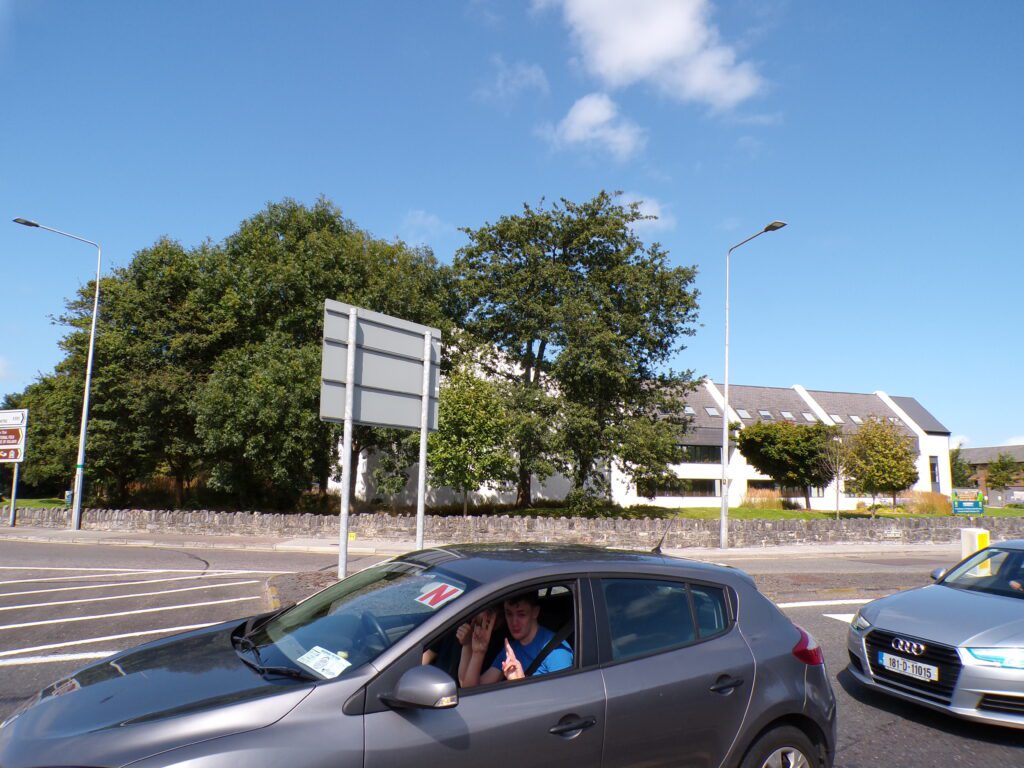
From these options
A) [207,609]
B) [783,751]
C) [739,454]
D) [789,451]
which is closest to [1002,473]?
[739,454]

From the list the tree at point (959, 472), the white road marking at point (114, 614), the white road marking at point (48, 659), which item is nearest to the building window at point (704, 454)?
the white road marking at point (114, 614)

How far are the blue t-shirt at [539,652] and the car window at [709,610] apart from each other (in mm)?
820

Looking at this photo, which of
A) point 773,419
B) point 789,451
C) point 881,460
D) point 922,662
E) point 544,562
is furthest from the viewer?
point 773,419

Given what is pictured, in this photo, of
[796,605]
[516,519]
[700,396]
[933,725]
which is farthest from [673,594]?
[700,396]

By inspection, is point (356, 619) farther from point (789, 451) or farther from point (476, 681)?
point (789, 451)

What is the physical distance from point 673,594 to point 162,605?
8930mm

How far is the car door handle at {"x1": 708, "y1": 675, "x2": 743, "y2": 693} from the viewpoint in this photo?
3.38 meters

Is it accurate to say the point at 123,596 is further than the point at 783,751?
Yes

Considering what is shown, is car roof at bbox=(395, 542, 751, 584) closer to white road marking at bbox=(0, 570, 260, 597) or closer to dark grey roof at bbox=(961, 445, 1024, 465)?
white road marking at bbox=(0, 570, 260, 597)

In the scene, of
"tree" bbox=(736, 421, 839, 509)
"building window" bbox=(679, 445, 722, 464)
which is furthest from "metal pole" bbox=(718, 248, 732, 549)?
"building window" bbox=(679, 445, 722, 464)

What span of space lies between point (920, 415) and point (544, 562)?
241ft

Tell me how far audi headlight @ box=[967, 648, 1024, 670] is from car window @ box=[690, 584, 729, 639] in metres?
2.77

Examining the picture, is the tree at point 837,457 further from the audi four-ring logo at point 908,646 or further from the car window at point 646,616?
the car window at point 646,616

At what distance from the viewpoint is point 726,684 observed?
134 inches
